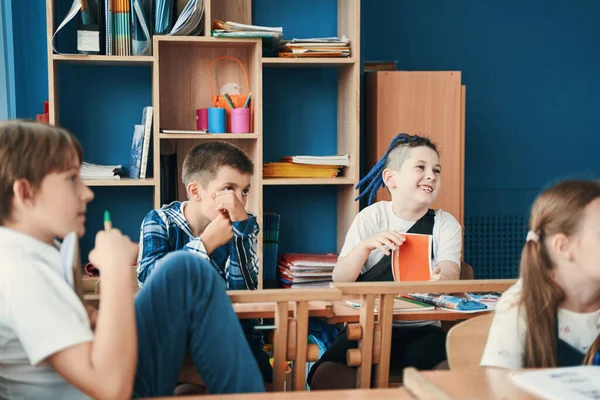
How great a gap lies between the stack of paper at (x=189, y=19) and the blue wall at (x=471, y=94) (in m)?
0.39

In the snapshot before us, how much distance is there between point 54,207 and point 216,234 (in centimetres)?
91

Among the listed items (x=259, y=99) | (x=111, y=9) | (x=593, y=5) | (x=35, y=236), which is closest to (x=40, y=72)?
(x=111, y=9)

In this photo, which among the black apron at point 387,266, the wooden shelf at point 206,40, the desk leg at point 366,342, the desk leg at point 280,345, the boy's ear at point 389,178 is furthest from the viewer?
the wooden shelf at point 206,40

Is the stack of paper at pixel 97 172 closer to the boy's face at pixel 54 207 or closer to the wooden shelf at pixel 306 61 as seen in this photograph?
the wooden shelf at pixel 306 61

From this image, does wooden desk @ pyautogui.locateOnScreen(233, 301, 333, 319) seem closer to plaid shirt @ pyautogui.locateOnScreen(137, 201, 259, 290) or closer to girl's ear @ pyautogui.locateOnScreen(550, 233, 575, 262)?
plaid shirt @ pyautogui.locateOnScreen(137, 201, 259, 290)

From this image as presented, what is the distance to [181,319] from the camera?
1713mm

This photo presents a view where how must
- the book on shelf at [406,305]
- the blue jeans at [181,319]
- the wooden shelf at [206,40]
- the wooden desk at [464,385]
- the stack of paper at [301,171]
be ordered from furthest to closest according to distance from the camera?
1. the stack of paper at [301,171]
2. the wooden shelf at [206,40]
3. the book on shelf at [406,305]
4. the blue jeans at [181,319]
5. the wooden desk at [464,385]

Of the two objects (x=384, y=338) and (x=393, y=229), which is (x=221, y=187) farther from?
(x=384, y=338)

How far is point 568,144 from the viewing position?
471 cm

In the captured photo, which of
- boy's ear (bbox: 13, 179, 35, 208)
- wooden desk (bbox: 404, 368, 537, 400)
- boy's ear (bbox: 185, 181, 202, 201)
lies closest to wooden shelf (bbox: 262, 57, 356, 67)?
boy's ear (bbox: 185, 181, 202, 201)

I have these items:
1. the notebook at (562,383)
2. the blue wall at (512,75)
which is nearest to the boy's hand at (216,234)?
the notebook at (562,383)

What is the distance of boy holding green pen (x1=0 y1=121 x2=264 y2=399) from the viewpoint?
1358 mm

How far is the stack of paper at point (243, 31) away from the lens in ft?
11.9

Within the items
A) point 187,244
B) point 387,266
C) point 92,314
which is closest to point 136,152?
point 187,244
